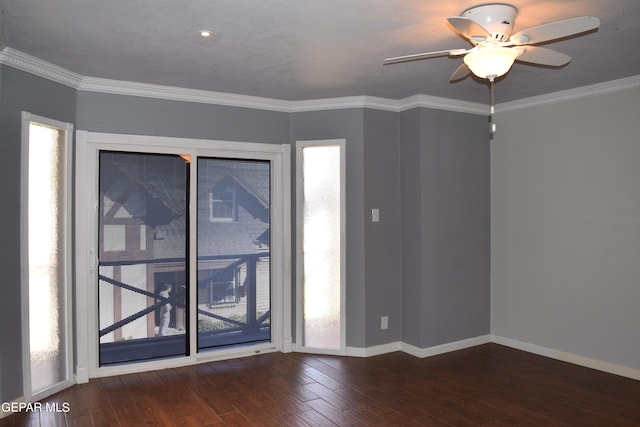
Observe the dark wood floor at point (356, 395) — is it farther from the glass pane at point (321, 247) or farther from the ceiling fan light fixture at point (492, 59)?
the ceiling fan light fixture at point (492, 59)

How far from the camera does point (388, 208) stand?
4.97 metres

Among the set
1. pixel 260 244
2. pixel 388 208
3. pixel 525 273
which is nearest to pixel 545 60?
pixel 388 208

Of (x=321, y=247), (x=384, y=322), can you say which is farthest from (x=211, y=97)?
(x=384, y=322)

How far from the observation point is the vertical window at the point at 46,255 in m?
3.54

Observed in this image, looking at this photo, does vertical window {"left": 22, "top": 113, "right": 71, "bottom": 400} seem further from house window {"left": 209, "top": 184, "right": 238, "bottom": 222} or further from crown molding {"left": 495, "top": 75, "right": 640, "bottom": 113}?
crown molding {"left": 495, "top": 75, "right": 640, "bottom": 113}

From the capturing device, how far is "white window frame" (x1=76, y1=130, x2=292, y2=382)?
404cm

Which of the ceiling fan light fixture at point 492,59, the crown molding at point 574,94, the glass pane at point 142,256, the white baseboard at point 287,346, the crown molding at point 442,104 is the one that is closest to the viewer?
the ceiling fan light fixture at point 492,59

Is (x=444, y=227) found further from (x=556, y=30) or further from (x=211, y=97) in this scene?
(x=556, y=30)

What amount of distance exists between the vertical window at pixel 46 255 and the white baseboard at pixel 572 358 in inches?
165

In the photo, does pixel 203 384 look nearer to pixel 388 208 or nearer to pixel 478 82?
pixel 388 208

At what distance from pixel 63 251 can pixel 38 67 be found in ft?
4.62

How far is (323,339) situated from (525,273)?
217 cm

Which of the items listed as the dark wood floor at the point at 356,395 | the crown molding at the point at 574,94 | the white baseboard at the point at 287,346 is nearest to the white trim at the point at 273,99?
the crown molding at the point at 574,94

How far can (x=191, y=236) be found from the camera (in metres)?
4.50
